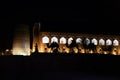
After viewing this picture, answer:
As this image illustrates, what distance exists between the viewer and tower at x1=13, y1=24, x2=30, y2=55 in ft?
127

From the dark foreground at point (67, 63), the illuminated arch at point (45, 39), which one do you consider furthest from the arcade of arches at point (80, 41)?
the dark foreground at point (67, 63)

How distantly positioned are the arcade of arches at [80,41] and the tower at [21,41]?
1450mm

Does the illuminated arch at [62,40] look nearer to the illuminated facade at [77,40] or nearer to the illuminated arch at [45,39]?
the illuminated facade at [77,40]

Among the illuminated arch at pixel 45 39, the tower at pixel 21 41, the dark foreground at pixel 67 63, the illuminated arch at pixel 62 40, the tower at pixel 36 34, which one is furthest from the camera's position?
the illuminated arch at pixel 62 40

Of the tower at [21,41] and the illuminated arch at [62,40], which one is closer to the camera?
the tower at [21,41]

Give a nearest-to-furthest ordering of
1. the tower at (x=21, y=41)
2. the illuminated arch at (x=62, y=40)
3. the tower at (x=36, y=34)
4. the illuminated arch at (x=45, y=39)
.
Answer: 1. the tower at (x=21, y=41)
2. the tower at (x=36, y=34)
3. the illuminated arch at (x=45, y=39)
4. the illuminated arch at (x=62, y=40)

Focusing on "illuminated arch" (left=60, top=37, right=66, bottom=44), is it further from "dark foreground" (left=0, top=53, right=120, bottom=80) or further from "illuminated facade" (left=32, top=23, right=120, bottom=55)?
"dark foreground" (left=0, top=53, right=120, bottom=80)

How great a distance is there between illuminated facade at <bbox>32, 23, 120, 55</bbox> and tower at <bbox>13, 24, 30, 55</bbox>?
4.02 ft

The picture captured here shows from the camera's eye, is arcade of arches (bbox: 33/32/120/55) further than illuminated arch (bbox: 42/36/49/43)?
No

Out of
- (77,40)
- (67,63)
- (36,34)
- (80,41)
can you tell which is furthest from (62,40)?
(67,63)

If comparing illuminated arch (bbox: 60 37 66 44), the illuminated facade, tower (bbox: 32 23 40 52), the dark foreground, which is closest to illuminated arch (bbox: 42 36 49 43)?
the illuminated facade

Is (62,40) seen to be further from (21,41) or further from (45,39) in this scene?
(21,41)

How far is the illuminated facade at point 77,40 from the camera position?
132 ft

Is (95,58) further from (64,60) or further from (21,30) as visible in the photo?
(21,30)
